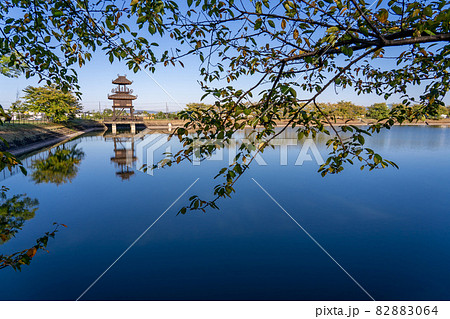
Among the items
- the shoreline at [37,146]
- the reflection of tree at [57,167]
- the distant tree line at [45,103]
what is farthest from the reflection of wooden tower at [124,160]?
the distant tree line at [45,103]

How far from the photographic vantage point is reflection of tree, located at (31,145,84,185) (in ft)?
55.1

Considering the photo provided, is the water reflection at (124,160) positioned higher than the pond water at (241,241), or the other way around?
the water reflection at (124,160)

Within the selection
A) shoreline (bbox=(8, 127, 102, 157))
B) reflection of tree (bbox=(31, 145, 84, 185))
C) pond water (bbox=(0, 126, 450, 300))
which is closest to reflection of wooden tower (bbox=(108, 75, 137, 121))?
shoreline (bbox=(8, 127, 102, 157))

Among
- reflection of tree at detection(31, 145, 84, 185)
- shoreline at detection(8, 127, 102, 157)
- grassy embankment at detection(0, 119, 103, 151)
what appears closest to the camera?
reflection of tree at detection(31, 145, 84, 185)

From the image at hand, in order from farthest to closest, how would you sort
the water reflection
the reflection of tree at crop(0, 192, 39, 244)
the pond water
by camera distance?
the water reflection < the reflection of tree at crop(0, 192, 39, 244) < the pond water

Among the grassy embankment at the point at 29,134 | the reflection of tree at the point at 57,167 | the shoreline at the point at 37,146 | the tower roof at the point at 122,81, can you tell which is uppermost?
the tower roof at the point at 122,81

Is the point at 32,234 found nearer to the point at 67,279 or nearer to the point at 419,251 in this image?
the point at 67,279

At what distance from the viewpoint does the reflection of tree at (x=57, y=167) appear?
1678 cm

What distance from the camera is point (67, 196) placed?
13.4m

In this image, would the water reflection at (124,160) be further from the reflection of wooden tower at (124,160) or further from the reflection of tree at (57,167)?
the reflection of tree at (57,167)

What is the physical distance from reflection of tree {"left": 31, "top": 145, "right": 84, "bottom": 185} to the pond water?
1.32 ft

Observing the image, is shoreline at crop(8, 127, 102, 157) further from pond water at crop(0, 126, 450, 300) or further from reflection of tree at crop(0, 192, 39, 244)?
reflection of tree at crop(0, 192, 39, 244)

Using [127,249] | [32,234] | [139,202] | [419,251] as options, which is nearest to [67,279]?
[127,249]

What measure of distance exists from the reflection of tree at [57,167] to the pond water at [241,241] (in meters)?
0.40
